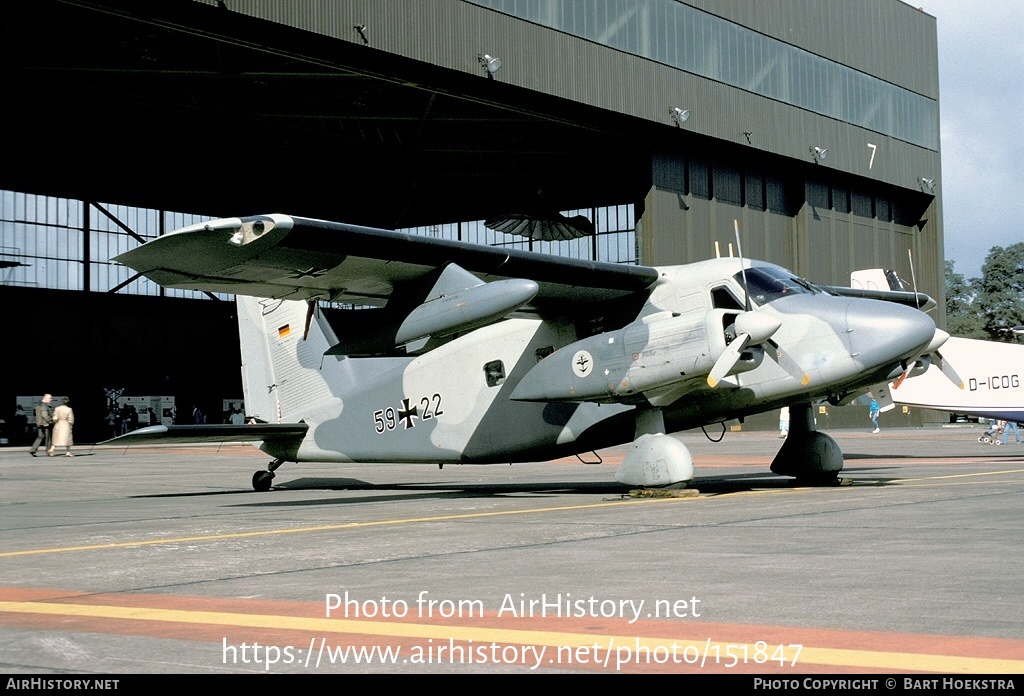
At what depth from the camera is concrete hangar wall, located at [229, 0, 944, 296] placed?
135 ft

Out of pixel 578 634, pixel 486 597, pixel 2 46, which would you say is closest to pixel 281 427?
pixel 486 597

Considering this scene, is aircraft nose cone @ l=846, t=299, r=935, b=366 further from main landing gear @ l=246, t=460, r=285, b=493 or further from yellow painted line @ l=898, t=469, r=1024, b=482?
main landing gear @ l=246, t=460, r=285, b=493

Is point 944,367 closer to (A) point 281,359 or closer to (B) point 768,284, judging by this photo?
(B) point 768,284

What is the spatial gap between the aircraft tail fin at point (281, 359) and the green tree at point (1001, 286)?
12176 centimetres

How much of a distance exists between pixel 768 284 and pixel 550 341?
354 centimetres

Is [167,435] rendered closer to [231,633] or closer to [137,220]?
[231,633]

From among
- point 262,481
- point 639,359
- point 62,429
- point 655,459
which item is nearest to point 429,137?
point 62,429

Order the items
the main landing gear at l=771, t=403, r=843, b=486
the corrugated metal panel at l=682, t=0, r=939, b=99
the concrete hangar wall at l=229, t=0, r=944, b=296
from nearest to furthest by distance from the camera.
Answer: the main landing gear at l=771, t=403, r=843, b=486, the concrete hangar wall at l=229, t=0, r=944, b=296, the corrugated metal panel at l=682, t=0, r=939, b=99

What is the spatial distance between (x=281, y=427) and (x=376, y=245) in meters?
5.43

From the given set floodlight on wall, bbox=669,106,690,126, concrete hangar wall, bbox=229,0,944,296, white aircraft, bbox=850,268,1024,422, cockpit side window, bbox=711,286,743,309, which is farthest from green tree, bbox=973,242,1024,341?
cockpit side window, bbox=711,286,743,309

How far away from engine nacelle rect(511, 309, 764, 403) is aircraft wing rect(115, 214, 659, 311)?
0.94 metres

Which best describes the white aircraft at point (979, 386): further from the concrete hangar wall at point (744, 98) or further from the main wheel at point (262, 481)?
the main wheel at point (262, 481)

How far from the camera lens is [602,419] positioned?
16.5m

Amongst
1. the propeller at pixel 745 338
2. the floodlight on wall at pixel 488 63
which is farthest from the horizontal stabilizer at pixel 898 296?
the floodlight on wall at pixel 488 63
